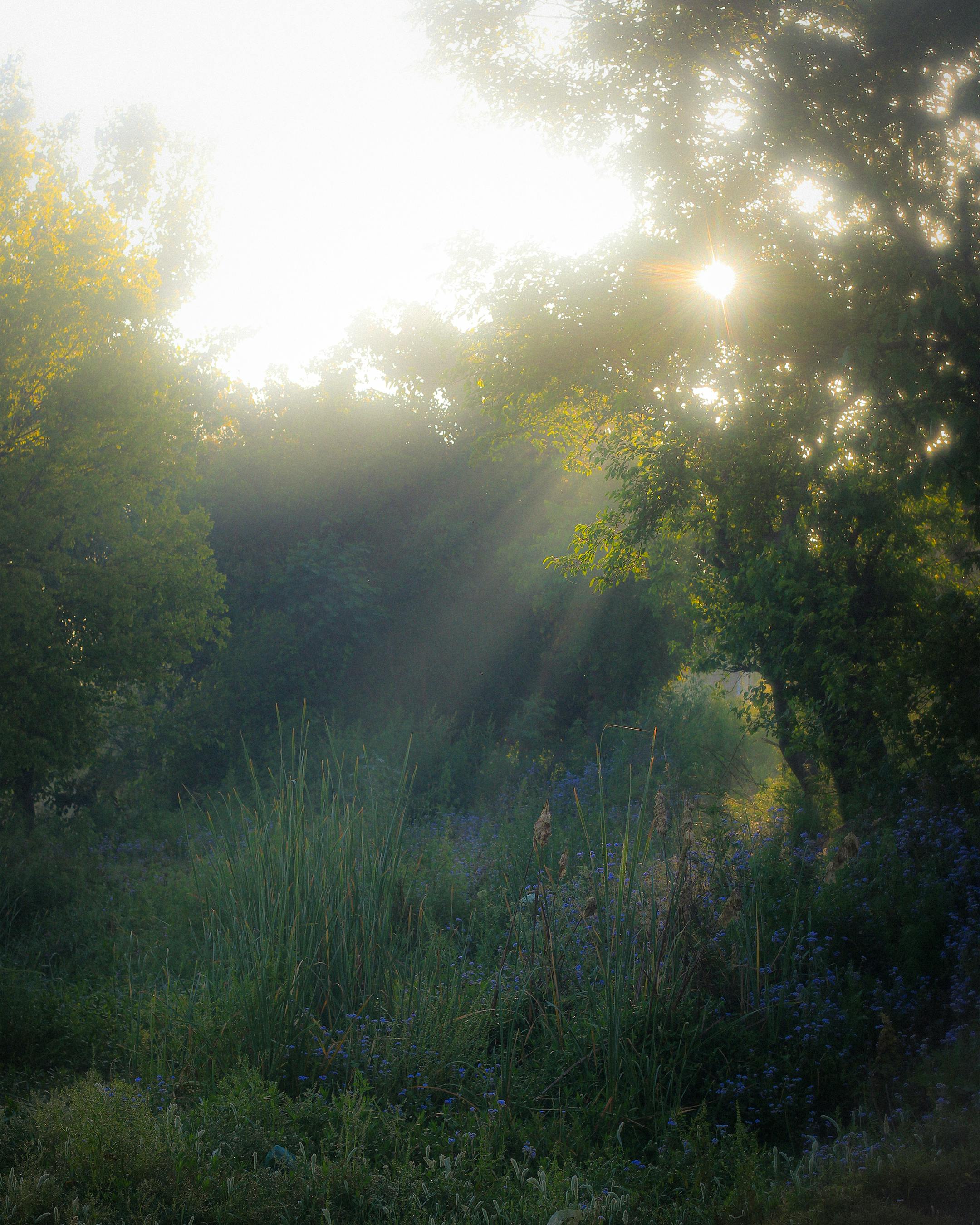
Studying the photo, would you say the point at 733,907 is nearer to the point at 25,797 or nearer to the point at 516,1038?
the point at 516,1038

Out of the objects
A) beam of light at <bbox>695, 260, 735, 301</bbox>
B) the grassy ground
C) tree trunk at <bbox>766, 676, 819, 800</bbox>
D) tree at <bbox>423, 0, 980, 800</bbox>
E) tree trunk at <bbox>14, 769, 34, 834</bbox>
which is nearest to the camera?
the grassy ground

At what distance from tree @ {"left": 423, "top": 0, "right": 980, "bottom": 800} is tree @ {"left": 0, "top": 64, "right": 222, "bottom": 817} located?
409 centimetres

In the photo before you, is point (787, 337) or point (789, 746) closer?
point (787, 337)

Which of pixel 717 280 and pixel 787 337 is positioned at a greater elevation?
pixel 717 280

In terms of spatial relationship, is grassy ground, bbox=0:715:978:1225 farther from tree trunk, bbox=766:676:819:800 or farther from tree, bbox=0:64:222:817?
tree, bbox=0:64:222:817

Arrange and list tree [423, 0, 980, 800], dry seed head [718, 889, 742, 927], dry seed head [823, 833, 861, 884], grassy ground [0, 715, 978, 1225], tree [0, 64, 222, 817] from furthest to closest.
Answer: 1. tree [0, 64, 222, 817]
2. tree [423, 0, 980, 800]
3. dry seed head [823, 833, 861, 884]
4. dry seed head [718, 889, 742, 927]
5. grassy ground [0, 715, 978, 1225]

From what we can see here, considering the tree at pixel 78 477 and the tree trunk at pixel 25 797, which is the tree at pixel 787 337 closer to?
the tree at pixel 78 477

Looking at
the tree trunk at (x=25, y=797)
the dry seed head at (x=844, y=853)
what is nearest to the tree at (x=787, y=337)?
the dry seed head at (x=844, y=853)

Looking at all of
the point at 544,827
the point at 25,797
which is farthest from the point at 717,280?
the point at 25,797

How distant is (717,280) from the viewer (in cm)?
576

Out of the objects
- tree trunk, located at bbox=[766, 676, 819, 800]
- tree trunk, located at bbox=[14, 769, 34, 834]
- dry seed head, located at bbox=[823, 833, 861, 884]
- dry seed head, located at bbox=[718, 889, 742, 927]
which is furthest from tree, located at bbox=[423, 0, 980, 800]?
tree trunk, located at bbox=[14, 769, 34, 834]

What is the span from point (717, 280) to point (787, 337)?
0.79 m

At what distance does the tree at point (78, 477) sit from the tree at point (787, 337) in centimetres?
409

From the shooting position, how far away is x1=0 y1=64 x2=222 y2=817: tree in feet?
27.4
